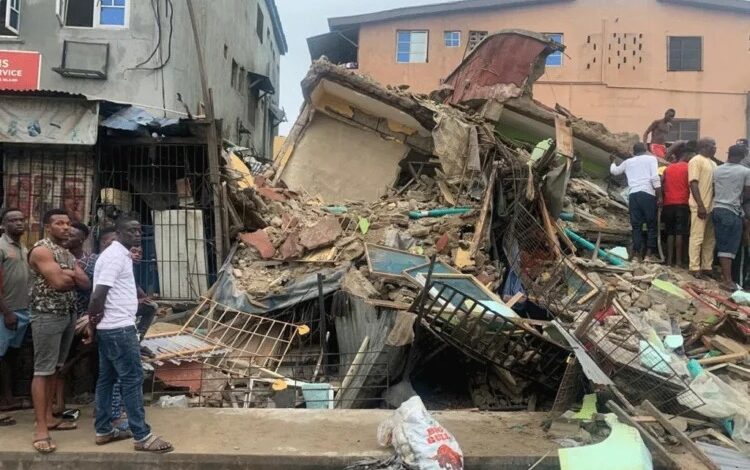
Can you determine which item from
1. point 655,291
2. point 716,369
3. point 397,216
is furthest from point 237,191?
point 716,369

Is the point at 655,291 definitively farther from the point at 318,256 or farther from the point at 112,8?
the point at 112,8

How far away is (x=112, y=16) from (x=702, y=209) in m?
10.5

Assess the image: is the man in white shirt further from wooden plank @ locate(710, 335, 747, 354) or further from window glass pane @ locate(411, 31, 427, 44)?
window glass pane @ locate(411, 31, 427, 44)

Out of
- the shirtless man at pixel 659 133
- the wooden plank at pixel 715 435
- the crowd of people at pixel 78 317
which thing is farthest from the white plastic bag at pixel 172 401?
the shirtless man at pixel 659 133

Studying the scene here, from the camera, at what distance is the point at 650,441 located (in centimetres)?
382

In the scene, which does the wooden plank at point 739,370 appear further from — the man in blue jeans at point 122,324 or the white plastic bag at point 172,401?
the white plastic bag at point 172,401

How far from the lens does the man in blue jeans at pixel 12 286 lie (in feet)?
14.0

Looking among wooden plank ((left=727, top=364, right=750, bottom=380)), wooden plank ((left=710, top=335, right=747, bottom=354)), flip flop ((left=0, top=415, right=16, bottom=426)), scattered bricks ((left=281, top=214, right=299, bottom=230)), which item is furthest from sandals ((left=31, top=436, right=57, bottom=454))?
wooden plank ((left=710, top=335, right=747, bottom=354))

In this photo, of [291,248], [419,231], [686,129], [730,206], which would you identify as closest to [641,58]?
[686,129]

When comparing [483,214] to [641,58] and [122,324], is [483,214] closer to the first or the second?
[122,324]

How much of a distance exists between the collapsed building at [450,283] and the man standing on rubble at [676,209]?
536 millimetres

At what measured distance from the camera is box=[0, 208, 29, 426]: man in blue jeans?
4.26 metres

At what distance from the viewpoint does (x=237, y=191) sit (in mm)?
8188

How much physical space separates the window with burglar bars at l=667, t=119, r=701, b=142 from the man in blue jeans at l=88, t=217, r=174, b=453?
67.3 ft
